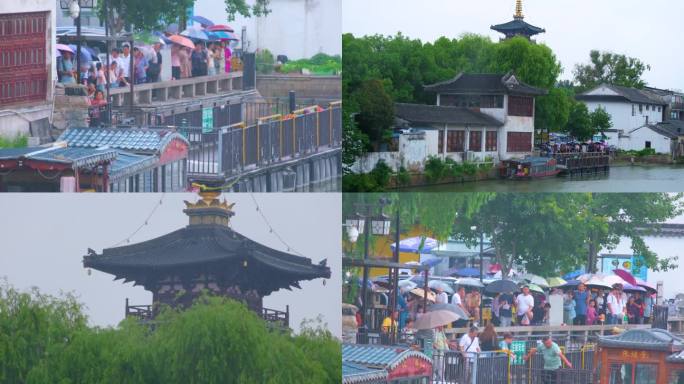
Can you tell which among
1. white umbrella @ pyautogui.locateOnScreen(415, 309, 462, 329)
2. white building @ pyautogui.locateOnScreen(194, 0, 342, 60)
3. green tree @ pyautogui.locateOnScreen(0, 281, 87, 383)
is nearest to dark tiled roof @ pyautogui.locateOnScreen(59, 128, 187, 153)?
white building @ pyautogui.locateOnScreen(194, 0, 342, 60)

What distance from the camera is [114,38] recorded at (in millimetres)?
6797

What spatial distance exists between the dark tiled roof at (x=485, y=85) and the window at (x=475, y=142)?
20 centimetres

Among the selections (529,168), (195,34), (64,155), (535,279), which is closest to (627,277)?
(535,279)

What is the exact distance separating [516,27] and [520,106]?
38 centimetres

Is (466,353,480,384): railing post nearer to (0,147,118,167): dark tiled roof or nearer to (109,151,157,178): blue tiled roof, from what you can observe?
(109,151,157,178): blue tiled roof

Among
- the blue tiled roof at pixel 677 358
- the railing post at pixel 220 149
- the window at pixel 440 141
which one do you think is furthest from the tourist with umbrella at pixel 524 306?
the railing post at pixel 220 149

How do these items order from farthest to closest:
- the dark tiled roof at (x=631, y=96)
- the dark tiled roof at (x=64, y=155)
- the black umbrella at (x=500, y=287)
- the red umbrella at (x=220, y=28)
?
the dark tiled roof at (x=631, y=96), the black umbrella at (x=500, y=287), the red umbrella at (x=220, y=28), the dark tiled roof at (x=64, y=155)

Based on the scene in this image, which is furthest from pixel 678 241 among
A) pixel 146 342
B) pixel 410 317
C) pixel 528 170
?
pixel 146 342

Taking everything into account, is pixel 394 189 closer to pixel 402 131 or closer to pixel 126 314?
pixel 402 131

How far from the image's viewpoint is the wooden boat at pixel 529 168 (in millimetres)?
7176

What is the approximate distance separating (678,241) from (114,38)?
9.07 ft

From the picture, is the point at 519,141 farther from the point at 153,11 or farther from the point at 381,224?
the point at 153,11

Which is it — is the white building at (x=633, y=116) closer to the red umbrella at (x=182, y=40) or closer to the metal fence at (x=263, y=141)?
the metal fence at (x=263, y=141)

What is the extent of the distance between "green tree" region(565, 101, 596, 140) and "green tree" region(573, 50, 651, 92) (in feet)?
0.29
